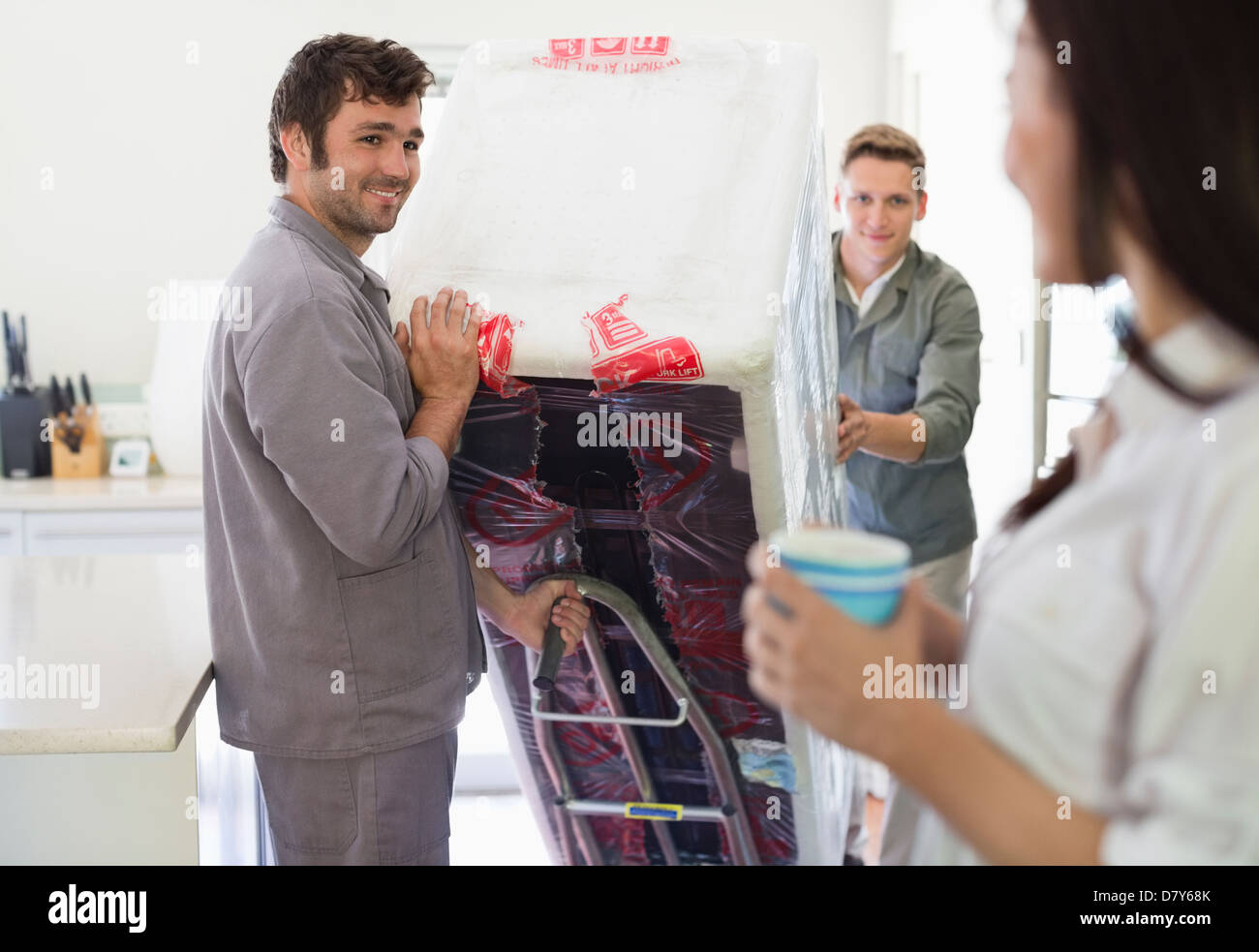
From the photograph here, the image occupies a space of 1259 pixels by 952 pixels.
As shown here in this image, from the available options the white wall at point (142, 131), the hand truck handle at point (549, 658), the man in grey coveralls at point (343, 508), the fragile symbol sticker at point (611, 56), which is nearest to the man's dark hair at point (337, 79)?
the man in grey coveralls at point (343, 508)

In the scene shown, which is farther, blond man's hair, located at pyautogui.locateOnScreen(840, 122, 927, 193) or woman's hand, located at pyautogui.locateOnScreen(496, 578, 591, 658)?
blond man's hair, located at pyautogui.locateOnScreen(840, 122, 927, 193)

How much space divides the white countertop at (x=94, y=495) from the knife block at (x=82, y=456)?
7cm

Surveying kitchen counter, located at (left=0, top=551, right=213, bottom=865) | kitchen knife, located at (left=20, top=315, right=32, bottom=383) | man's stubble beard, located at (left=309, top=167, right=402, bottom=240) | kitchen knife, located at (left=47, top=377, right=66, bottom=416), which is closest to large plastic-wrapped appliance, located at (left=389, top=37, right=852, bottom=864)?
man's stubble beard, located at (left=309, top=167, right=402, bottom=240)

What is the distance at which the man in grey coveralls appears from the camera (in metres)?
1.23

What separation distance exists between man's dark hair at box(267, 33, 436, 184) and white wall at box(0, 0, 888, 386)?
203 centimetres

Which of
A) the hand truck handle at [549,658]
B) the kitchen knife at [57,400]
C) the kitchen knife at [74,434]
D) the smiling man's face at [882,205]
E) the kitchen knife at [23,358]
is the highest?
the smiling man's face at [882,205]

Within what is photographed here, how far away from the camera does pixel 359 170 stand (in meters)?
1.38

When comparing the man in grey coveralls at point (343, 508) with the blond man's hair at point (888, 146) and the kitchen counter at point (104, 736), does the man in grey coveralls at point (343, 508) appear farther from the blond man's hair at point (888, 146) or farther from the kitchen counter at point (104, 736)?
the blond man's hair at point (888, 146)

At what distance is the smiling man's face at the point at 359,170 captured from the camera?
A: 4.53ft

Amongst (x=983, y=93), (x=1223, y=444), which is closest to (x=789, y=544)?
(x=1223, y=444)

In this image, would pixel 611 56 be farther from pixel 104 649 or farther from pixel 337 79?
pixel 104 649

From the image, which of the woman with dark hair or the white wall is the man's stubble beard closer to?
the woman with dark hair

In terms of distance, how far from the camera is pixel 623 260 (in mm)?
1169
